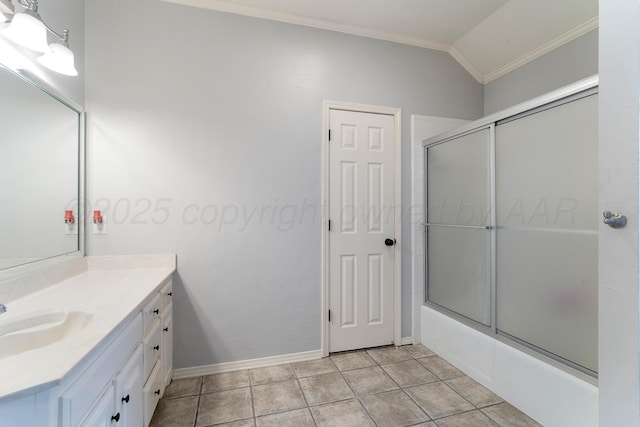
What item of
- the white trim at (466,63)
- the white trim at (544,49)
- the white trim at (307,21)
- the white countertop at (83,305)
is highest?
the white trim at (307,21)

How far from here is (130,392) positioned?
1185 mm

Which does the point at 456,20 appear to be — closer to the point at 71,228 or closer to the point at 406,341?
the point at 406,341

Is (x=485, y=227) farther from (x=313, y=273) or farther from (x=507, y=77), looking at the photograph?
(x=507, y=77)

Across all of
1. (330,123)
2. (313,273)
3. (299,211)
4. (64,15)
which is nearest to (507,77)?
(330,123)

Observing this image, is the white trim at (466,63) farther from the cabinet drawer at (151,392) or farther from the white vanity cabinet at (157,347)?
the cabinet drawer at (151,392)

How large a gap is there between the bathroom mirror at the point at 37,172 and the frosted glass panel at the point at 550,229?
280 centimetres

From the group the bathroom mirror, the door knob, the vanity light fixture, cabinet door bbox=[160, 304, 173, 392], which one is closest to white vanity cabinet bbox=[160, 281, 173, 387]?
cabinet door bbox=[160, 304, 173, 392]

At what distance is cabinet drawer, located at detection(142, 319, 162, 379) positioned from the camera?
1402 millimetres

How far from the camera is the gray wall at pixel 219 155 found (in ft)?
6.28

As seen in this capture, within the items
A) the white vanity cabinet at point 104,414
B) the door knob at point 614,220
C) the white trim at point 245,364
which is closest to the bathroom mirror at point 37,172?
the white vanity cabinet at point 104,414

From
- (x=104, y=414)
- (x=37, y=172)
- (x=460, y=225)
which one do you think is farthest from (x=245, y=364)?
(x=460, y=225)

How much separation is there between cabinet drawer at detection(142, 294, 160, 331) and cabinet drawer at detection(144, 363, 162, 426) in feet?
0.97

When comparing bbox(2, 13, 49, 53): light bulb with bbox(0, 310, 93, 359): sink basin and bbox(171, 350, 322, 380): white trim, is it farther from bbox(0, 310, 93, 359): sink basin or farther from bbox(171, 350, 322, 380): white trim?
bbox(171, 350, 322, 380): white trim

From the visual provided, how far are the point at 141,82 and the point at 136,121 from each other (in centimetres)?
29
